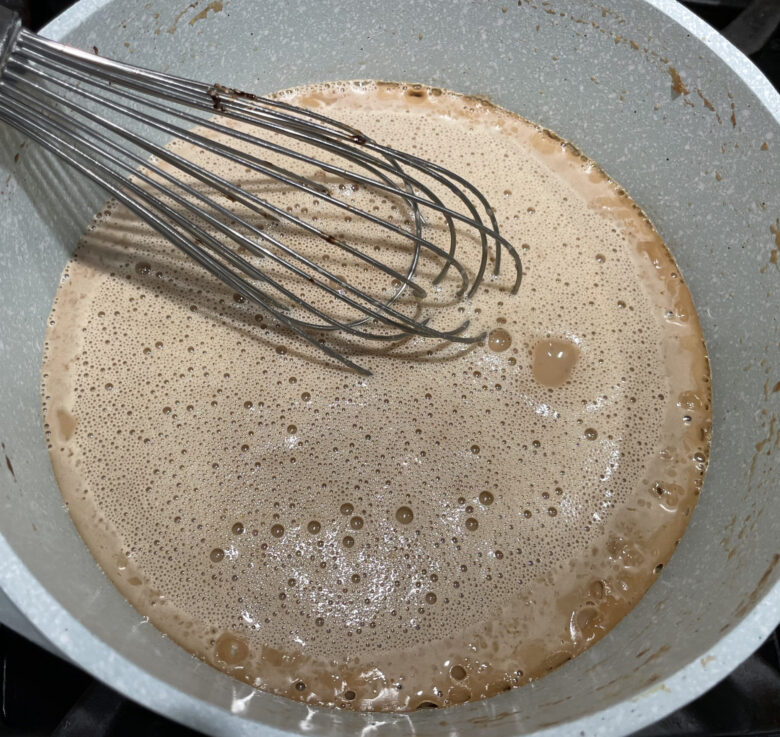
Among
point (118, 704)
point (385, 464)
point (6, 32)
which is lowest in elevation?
point (118, 704)

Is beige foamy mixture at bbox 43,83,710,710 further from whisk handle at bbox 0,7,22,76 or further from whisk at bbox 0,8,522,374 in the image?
whisk handle at bbox 0,7,22,76

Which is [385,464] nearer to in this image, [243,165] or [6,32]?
[243,165]

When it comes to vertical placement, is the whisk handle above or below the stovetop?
above

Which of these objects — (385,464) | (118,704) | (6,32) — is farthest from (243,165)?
(118,704)

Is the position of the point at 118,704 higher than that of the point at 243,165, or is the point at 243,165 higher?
the point at 243,165

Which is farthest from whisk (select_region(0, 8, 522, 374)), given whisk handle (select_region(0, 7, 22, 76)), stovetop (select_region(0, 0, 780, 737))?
stovetop (select_region(0, 0, 780, 737))

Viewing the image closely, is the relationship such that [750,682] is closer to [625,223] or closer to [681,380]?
[681,380]

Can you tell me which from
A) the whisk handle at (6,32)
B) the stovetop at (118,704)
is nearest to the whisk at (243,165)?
the whisk handle at (6,32)
